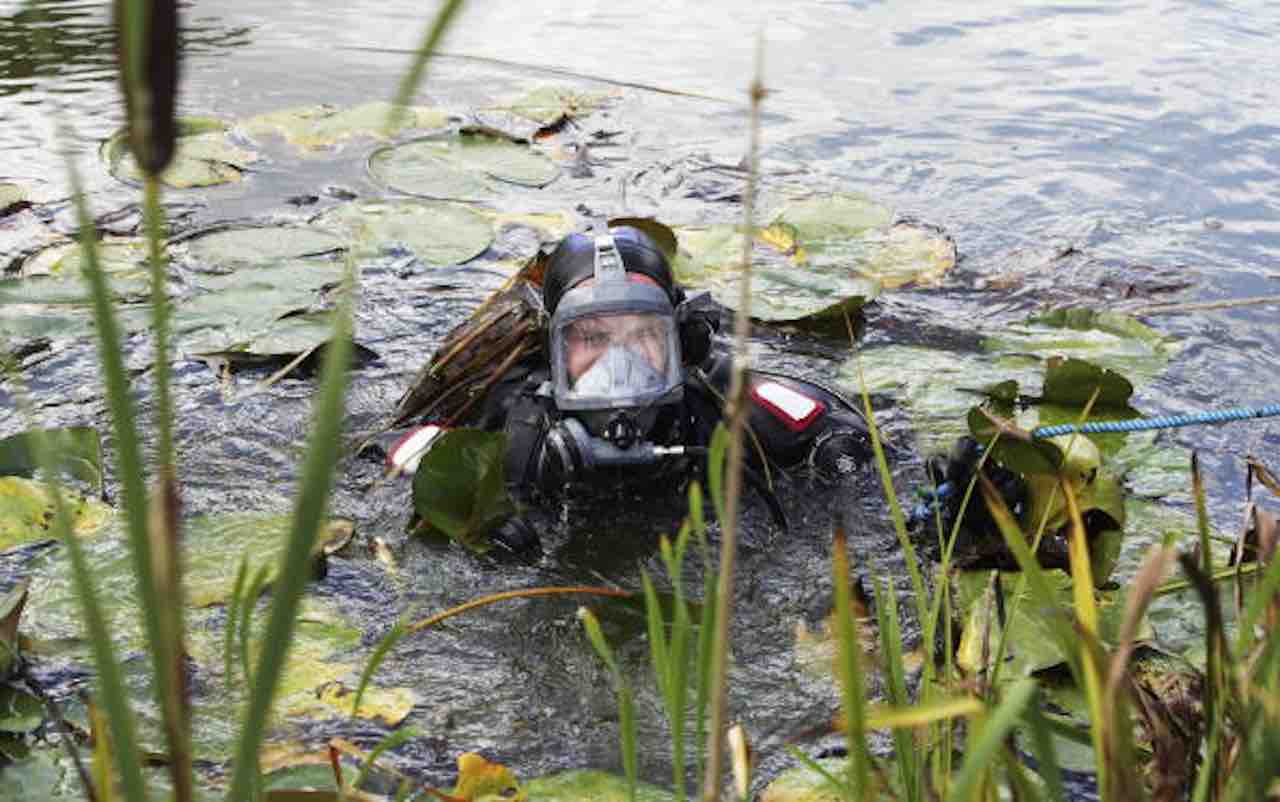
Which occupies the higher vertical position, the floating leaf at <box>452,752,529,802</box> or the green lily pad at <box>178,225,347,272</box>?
the floating leaf at <box>452,752,529,802</box>

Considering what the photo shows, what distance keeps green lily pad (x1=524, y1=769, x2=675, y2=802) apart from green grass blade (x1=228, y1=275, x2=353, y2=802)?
1548 mm

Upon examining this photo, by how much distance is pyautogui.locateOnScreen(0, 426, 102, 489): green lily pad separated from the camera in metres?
3.24

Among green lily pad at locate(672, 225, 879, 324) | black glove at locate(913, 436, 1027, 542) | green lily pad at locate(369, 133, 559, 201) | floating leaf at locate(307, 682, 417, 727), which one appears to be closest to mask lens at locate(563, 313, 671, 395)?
black glove at locate(913, 436, 1027, 542)

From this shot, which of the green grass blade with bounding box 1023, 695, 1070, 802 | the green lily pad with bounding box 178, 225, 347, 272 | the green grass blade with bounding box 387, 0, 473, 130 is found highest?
the green grass blade with bounding box 387, 0, 473, 130

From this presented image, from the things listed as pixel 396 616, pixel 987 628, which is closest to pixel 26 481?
pixel 396 616

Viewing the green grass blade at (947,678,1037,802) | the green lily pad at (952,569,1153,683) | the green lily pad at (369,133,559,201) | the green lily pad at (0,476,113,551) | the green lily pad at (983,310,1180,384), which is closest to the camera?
the green grass blade at (947,678,1037,802)

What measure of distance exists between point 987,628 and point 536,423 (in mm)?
2002

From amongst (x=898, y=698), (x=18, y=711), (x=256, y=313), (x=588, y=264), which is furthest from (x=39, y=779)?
(x=256, y=313)

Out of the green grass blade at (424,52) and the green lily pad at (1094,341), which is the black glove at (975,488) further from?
the green grass blade at (424,52)

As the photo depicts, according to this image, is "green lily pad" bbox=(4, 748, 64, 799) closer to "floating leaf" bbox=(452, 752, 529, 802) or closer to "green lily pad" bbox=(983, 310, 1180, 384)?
"floating leaf" bbox=(452, 752, 529, 802)

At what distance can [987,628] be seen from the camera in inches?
56.9

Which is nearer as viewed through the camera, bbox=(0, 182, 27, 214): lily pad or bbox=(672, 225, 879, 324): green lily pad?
bbox=(672, 225, 879, 324): green lily pad

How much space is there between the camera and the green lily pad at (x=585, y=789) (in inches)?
82.5

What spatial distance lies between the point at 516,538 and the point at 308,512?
260 centimetres
